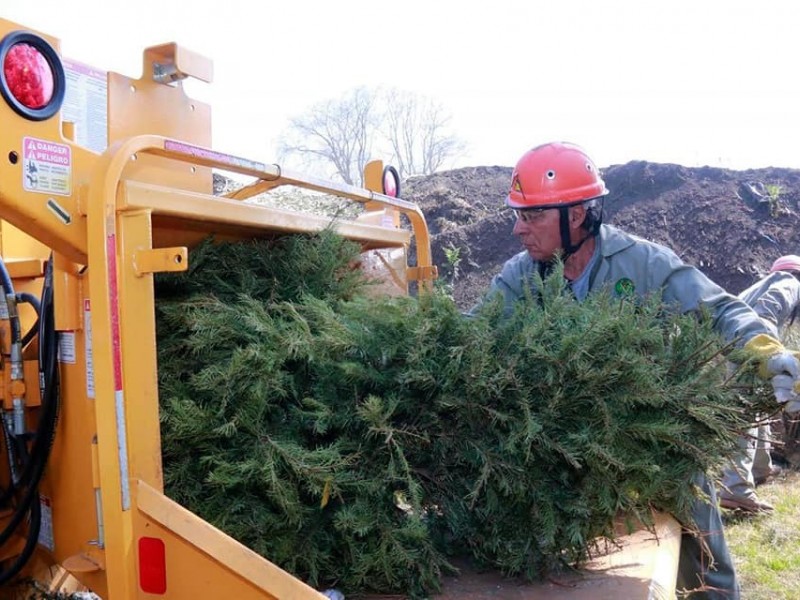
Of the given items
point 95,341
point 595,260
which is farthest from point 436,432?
point 595,260

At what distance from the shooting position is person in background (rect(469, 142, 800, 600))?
3.01 meters

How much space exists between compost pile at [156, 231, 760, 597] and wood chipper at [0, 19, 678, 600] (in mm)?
206

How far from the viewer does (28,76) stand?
73.1 inches

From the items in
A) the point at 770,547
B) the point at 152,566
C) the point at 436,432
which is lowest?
the point at 770,547

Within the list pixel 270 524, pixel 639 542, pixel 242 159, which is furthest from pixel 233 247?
pixel 639 542

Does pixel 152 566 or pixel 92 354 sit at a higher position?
pixel 92 354

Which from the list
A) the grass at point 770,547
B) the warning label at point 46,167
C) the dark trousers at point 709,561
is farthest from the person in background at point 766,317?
the warning label at point 46,167

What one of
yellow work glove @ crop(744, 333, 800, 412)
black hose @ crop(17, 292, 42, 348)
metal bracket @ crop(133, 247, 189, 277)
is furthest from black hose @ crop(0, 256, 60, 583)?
yellow work glove @ crop(744, 333, 800, 412)

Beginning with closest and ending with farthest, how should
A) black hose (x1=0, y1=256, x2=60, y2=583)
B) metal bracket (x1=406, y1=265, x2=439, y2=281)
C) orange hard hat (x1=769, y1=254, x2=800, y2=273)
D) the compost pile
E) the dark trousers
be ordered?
the compost pile, black hose (x1=0, y1=256, x2=60, y2=583), the dark trousers, metal bracket (x1=406, y1=265, x2=439, y2=281), orange hard hat (x1=769, y1=254, x2=800, y2=273)

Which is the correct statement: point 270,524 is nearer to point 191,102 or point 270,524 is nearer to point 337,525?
point 337,525

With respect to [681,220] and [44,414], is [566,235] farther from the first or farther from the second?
[681,220]

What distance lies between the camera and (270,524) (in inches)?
82.0

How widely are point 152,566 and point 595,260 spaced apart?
246cm

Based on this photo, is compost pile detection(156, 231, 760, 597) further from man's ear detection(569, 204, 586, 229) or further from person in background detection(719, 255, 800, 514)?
person in background detection(719, 255, 800, 514)
